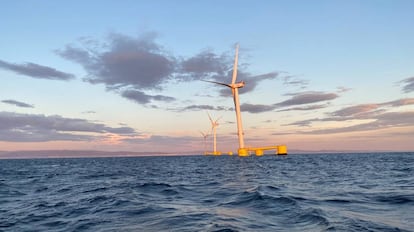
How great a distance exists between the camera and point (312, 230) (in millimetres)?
13242

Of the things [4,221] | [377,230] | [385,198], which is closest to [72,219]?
[4,221]

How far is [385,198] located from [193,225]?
564 inches

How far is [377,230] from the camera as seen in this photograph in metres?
13.3

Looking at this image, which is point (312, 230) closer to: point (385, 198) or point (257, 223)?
point (257, 223)

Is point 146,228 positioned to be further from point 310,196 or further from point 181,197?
point 310,196

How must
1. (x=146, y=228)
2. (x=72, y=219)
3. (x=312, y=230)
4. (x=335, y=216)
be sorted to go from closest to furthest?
(x=312, y=230), (x=146, y=228), (x=335, y=216), (x=72, y=219)

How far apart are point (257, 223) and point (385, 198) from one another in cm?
1171

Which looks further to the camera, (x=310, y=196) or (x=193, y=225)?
(x=310, y=196)

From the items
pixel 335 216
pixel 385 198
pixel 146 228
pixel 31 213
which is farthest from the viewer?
pixel 385 198

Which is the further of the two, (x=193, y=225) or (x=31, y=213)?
(x=31, y=213)

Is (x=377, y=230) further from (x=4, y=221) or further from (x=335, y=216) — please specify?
(x=4, y=221)

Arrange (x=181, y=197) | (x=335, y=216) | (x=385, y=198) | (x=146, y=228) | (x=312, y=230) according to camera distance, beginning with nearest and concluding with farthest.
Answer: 1. (x=312, y=230)
2. (x=146, y=228)
3. (x=335, y=216)
4. (x=385, y=198)
5. (x=181, y=197)

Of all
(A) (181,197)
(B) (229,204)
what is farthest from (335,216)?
(A) (181,197)

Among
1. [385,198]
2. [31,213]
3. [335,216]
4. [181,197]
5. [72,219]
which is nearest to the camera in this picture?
[335,216]
